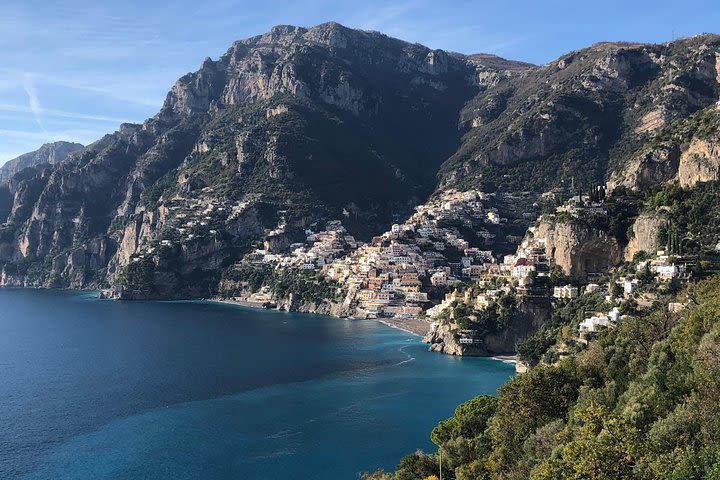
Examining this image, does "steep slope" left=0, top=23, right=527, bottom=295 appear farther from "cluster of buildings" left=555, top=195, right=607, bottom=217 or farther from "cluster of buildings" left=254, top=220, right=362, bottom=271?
"cluster of buildings" left=555, top=195, right=607, bottom=217

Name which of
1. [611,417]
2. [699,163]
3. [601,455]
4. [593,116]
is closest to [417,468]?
[611,417]

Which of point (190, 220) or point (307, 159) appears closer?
point (190, 220)

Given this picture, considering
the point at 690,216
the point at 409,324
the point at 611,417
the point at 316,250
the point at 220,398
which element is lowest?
the point at 220,398

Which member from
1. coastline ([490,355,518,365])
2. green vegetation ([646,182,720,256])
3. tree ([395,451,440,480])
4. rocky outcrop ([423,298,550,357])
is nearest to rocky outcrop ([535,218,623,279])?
rocky outcrop ([423,298,550,357])

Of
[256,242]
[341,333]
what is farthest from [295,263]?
[341,333]

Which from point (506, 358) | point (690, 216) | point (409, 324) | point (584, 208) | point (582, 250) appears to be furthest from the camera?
point (409, 324)

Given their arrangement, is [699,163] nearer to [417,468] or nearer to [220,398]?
[220,398]

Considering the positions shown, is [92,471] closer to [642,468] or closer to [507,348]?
[642,468]
